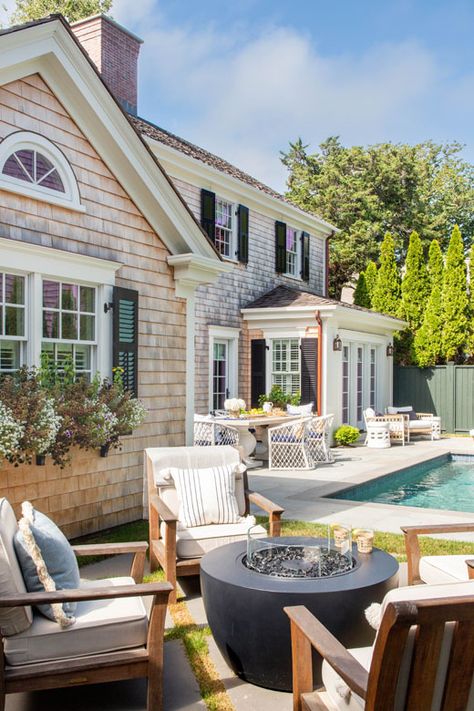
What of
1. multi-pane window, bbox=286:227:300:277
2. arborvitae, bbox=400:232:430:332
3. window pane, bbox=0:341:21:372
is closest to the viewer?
window pane, bbox=0:341:21:372

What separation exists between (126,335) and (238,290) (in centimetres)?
767

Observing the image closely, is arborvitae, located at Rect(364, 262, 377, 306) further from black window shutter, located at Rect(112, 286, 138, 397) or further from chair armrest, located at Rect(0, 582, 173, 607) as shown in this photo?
chair armrest, located at Rect(0, 582, 173, 607)

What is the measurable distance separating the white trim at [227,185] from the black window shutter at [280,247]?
0.75 ft

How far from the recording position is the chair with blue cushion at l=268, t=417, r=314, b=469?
11117 mm

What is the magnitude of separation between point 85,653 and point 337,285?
1026 inches

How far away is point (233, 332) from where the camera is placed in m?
14.2

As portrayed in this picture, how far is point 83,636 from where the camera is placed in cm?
304

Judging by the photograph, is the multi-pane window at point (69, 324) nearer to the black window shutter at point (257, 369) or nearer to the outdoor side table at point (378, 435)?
the black window shutter at point (257, 369)

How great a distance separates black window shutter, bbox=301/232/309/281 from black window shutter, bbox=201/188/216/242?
427cm

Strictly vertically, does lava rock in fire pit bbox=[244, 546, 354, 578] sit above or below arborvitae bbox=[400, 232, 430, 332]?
below

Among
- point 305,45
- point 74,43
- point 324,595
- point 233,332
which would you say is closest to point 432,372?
point 233,332

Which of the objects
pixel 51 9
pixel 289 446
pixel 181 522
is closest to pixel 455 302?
pixel 289 446

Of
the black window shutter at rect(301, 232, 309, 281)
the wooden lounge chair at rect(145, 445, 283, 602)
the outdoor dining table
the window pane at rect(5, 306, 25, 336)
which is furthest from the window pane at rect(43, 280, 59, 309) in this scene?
the black window shutter at rect(301, 232, 309, 281)

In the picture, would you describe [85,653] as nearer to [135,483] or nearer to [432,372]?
[135,483]
